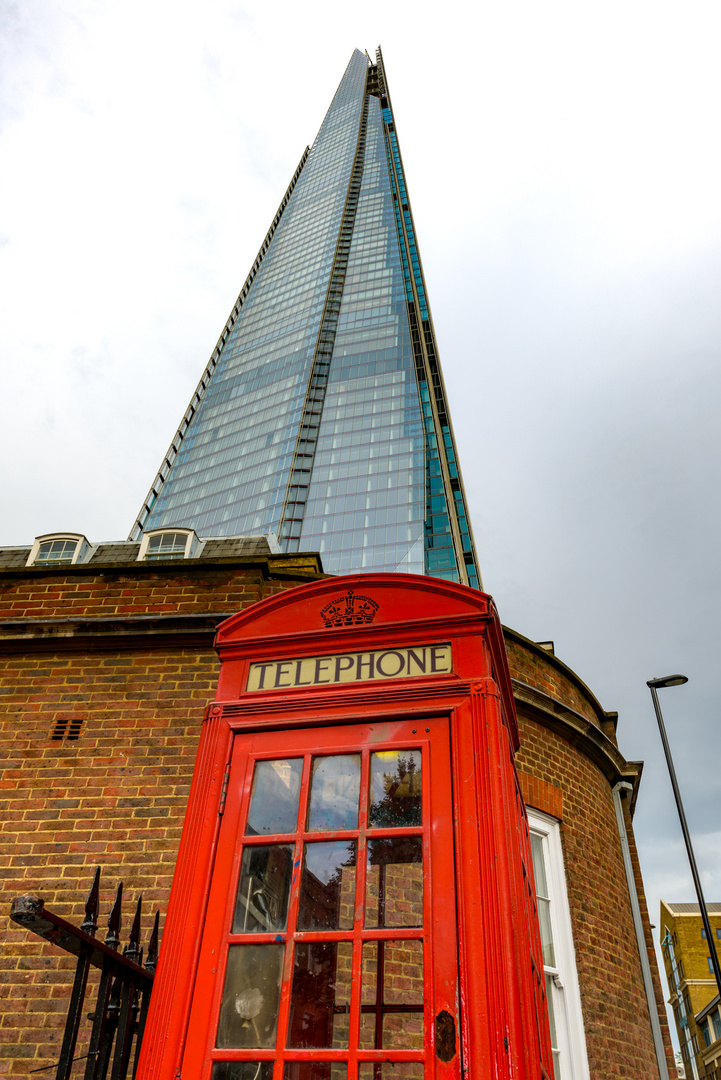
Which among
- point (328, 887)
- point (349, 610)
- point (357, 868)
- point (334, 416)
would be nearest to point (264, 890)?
point (328, 887)

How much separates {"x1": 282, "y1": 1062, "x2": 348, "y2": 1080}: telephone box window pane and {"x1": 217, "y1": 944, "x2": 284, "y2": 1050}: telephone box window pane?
4.3 inches

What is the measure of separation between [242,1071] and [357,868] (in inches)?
31.3

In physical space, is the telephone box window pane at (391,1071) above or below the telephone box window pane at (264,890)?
below

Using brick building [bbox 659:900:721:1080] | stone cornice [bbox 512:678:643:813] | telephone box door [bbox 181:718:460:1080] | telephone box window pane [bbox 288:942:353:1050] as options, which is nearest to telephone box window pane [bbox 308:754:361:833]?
telephone box door [bbox 181:718:460:1080]

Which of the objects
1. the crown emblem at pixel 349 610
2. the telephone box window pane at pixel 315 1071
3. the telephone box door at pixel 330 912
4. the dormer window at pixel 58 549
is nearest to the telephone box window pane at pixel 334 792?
the telephone box door at pixel 330 912

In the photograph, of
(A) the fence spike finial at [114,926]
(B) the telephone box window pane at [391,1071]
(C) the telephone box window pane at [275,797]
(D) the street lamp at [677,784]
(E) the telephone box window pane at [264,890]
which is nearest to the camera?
(B) the telephone box window pane at [391,1071]

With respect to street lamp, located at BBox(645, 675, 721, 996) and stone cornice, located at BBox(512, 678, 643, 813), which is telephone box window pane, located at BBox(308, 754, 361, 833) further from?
street lamp, located at BBox(645, 675, 721, 996)

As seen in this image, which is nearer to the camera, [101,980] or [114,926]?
[101,980]

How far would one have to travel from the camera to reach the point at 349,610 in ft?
12.1

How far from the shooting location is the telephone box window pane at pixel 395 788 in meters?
3.07

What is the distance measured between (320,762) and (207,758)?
534 millimetres

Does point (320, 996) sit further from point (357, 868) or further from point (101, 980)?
point (101, 980)

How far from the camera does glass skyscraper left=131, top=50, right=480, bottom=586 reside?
73250 millimetres

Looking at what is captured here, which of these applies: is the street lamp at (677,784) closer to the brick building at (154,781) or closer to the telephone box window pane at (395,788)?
the brick building at (154,781)
